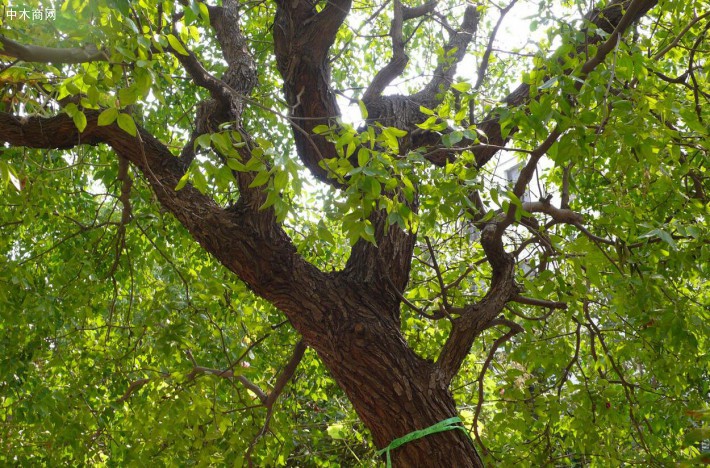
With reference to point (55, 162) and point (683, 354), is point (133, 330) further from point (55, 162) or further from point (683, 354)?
point (683, 354)

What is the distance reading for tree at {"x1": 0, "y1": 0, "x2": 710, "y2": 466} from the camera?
1.97 m

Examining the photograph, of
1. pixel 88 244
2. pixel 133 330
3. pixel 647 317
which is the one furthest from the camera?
pixel 88 244

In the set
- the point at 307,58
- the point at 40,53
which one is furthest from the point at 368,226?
the point at 307,58

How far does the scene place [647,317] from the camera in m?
2.54

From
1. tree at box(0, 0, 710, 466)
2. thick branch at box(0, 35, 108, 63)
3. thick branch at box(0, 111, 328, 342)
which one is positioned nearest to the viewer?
thick branch at box(0, 35, 108, 63)

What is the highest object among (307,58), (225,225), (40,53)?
(307,58)

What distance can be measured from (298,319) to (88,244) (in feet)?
6.28

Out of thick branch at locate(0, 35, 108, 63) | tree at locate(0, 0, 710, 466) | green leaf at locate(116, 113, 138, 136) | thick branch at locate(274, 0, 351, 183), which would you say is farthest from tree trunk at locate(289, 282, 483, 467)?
thick branch at locate(0, 35, 108, 63)

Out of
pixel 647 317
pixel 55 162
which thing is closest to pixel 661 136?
pixel 647 317

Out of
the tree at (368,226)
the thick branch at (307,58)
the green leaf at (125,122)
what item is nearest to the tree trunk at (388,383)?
the tree at (368,226)

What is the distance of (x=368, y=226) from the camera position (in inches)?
81.0

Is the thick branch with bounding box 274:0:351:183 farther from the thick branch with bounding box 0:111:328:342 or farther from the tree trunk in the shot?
the tree trunk

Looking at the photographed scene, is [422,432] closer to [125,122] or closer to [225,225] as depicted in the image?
[225,225]

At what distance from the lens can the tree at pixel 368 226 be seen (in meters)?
1.97
